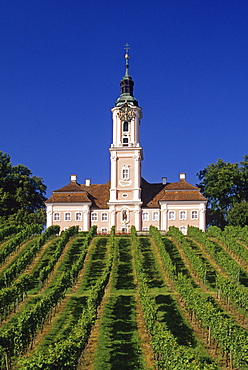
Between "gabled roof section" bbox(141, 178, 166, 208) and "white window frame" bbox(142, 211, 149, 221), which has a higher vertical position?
"gabled roof section" bbox(141, 178, 166, 208)

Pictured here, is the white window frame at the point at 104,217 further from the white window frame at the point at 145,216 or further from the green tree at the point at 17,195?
the green tree at the point at 17,195

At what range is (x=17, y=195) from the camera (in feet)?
234

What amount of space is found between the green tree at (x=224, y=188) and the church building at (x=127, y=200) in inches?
187

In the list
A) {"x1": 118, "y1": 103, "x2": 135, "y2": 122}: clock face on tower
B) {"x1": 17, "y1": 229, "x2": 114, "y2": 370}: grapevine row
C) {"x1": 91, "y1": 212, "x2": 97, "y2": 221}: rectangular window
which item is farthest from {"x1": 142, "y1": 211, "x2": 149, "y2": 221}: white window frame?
{"x1": 17, "y1": 229, "x2": 114, "y2": 370}: grapevine row

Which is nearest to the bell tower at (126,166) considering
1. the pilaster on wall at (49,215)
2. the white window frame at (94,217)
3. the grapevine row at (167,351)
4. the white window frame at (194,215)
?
the white window frame at (94,217)

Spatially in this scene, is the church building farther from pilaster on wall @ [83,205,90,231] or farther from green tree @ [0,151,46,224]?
green tree @ [0,151,46,224]

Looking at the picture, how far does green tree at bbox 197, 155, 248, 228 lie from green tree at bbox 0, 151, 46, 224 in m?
26.5

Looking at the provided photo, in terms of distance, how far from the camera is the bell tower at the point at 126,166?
227 feet

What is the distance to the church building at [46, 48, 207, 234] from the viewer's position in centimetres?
6794

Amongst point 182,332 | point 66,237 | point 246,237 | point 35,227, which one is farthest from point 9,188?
point 182,332

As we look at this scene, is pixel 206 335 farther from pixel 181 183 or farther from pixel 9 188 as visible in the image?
pixel 9 188

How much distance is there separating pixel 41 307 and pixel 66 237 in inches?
978

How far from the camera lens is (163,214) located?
6806 cm

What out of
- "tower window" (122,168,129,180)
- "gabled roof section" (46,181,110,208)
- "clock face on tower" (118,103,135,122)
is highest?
"clock face on tower" (118,103,135,122)
